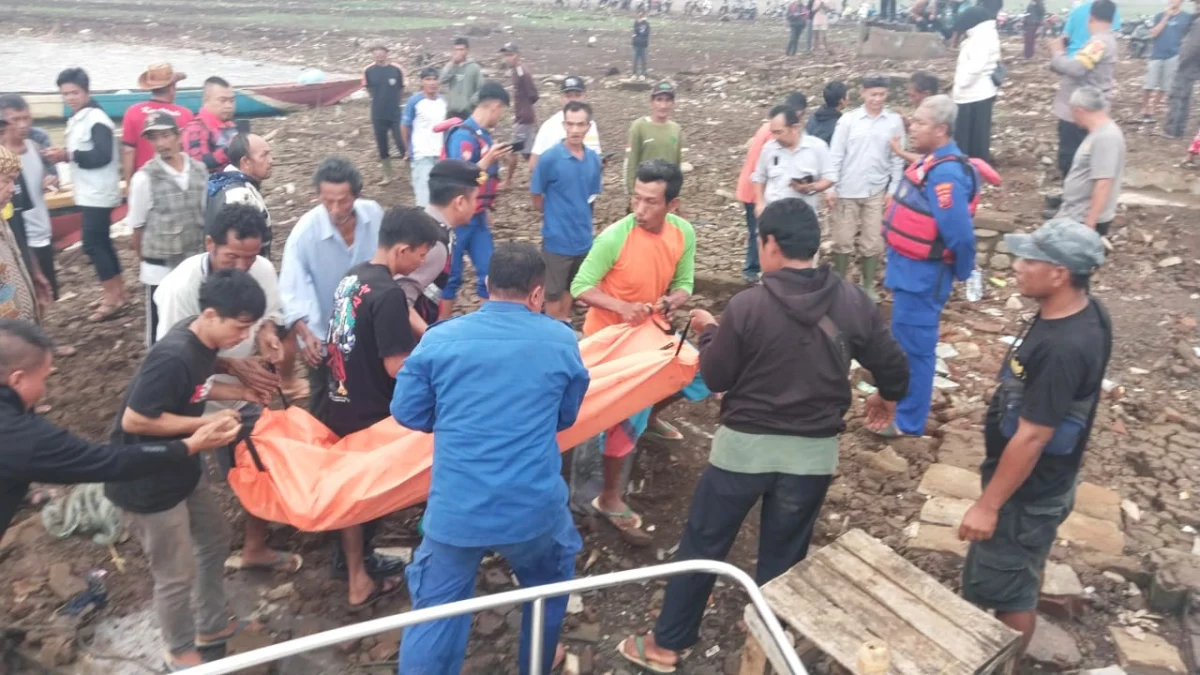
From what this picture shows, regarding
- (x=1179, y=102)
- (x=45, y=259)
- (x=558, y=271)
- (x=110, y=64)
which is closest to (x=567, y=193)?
(x=558, y=271)

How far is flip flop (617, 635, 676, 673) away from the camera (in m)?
3.32

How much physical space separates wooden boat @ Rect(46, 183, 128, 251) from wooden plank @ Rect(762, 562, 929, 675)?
6.99m

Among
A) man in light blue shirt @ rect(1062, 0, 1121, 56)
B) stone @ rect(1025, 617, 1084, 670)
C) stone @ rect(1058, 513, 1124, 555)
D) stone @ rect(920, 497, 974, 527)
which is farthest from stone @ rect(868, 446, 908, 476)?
man in light blue shirt @ rect(1062, 0, 1121, 56)

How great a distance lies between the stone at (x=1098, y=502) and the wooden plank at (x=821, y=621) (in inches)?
85.4

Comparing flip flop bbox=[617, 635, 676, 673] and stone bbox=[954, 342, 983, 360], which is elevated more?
stone bbox=[954, 342, 983, 360]

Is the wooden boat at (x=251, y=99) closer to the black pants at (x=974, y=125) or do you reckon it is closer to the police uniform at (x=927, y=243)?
the black pants at (x=974, y=125)

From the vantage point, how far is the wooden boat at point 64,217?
24.6 feet

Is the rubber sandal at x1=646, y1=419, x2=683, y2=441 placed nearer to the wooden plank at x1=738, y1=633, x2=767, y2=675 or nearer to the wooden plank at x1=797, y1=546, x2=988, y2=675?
the wooden plank at x1=797, y1=546, x2=988, y2=675

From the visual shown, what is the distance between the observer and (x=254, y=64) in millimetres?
21859

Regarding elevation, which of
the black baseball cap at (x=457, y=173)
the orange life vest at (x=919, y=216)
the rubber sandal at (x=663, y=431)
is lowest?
the rubber sandal at (x=663, y=431)

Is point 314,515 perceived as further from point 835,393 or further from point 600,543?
point 835,393

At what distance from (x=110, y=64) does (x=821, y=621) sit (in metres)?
23.9

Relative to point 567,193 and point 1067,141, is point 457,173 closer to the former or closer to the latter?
Result: point 567,193

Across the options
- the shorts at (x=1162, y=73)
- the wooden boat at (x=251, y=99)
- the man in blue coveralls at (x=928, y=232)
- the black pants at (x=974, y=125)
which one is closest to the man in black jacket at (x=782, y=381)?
the man in blue coveralls at (x=928, y=232)
